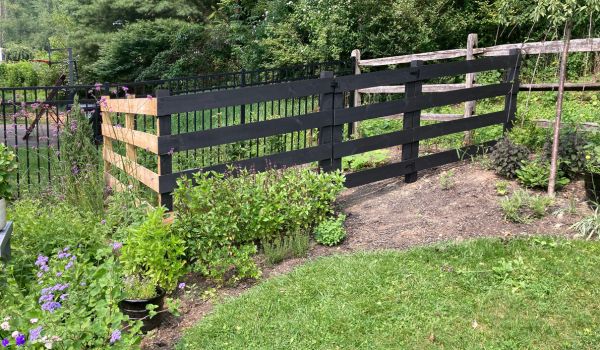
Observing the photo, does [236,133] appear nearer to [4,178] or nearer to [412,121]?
[4,178]

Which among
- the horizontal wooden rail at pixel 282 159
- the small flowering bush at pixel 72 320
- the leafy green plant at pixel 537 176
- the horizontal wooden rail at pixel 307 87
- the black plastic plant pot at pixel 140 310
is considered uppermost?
the horizontal wooden rail at pixel 307 87

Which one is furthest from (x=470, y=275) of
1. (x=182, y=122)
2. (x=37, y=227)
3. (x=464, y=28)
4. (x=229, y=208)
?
(x=464, y=28)

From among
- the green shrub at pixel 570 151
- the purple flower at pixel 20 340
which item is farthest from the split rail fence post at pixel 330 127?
the purple flower at pixel 20 340

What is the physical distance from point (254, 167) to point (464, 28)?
10.1 m

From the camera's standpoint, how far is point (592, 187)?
15.1 feet

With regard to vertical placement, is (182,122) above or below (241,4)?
below

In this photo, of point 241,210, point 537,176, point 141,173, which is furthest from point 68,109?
point 537,176

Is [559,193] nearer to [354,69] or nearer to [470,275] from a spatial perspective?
[470,275]

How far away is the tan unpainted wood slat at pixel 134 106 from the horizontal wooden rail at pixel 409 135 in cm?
206

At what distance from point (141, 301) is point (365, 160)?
156 inches

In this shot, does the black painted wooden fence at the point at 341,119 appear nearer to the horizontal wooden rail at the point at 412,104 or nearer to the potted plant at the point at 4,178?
the horizontal wooden rail at the point at 412,104

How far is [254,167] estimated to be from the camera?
4.94 metres

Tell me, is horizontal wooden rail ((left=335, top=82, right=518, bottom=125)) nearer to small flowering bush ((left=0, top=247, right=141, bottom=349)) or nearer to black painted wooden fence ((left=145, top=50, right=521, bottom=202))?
black painted wooden fence ((left=145, top=50, right=521, bottom=202))

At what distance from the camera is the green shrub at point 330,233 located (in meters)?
4.50
